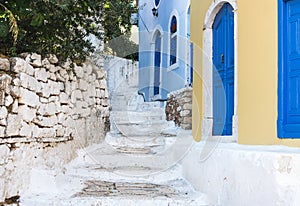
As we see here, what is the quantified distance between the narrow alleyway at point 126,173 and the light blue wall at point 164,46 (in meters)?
1.88

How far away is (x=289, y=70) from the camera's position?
3656 millimetres

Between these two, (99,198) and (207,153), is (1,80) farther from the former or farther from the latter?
(207,153)

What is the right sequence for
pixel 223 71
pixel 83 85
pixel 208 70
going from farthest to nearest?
1. pixel 83 85
2. pixel 208 70
3. pixel 223 71

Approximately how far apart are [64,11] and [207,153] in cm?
281

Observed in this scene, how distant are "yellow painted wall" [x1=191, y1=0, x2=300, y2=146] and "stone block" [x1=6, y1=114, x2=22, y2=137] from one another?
2.64m

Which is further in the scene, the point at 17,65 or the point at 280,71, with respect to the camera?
the point at 17,65

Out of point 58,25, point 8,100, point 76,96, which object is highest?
point 58,25

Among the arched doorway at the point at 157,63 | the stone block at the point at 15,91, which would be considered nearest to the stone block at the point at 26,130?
the stone block at the point at 15,91

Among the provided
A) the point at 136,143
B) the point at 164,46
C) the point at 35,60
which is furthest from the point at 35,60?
the point at 164,46

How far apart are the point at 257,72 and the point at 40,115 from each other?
2.79 m

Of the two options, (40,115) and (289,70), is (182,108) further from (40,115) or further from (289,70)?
(289,70)

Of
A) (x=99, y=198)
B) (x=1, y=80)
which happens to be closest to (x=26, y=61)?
(x=1, y=80)

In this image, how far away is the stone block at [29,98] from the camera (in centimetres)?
414

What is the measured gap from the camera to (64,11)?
4.88m
